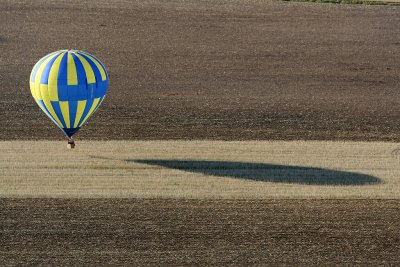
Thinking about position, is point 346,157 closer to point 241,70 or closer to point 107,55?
point 241,70

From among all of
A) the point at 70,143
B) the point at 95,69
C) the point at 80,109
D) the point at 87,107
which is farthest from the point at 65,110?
the point at 70,143

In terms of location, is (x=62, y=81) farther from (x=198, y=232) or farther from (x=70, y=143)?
(x=198, y=232)

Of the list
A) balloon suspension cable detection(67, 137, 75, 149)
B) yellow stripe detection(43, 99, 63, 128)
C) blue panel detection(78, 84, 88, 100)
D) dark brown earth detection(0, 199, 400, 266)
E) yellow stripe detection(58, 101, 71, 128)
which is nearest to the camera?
dark brown earth detection(0, 199, 400, 266)

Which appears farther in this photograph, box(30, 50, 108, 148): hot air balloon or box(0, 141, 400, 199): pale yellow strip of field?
box(30, 50, 108, 148): hot air balloon

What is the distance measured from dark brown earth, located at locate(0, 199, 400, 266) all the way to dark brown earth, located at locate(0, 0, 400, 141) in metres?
5.76

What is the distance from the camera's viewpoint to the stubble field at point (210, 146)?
23484mm

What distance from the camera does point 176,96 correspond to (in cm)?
3553

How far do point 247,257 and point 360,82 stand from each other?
17.1 meters

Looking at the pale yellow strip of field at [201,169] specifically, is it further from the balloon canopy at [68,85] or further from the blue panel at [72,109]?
the balloon canopy at [68,85]

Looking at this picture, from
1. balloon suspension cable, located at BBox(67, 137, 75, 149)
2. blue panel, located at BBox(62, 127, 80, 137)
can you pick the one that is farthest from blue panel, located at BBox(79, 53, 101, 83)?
balloon suspension cable, located at BBox(67, 137, 75, 149)

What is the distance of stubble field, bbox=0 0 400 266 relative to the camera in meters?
23.5

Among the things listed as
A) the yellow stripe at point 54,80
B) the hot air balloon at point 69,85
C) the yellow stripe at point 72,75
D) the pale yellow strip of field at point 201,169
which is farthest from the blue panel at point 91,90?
the pale yellow strip of field at point 201,169

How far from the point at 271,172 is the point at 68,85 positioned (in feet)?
21.4

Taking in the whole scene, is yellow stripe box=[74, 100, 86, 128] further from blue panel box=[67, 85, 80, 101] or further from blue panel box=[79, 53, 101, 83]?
blue panel box=[79, 53, 101, 83]
